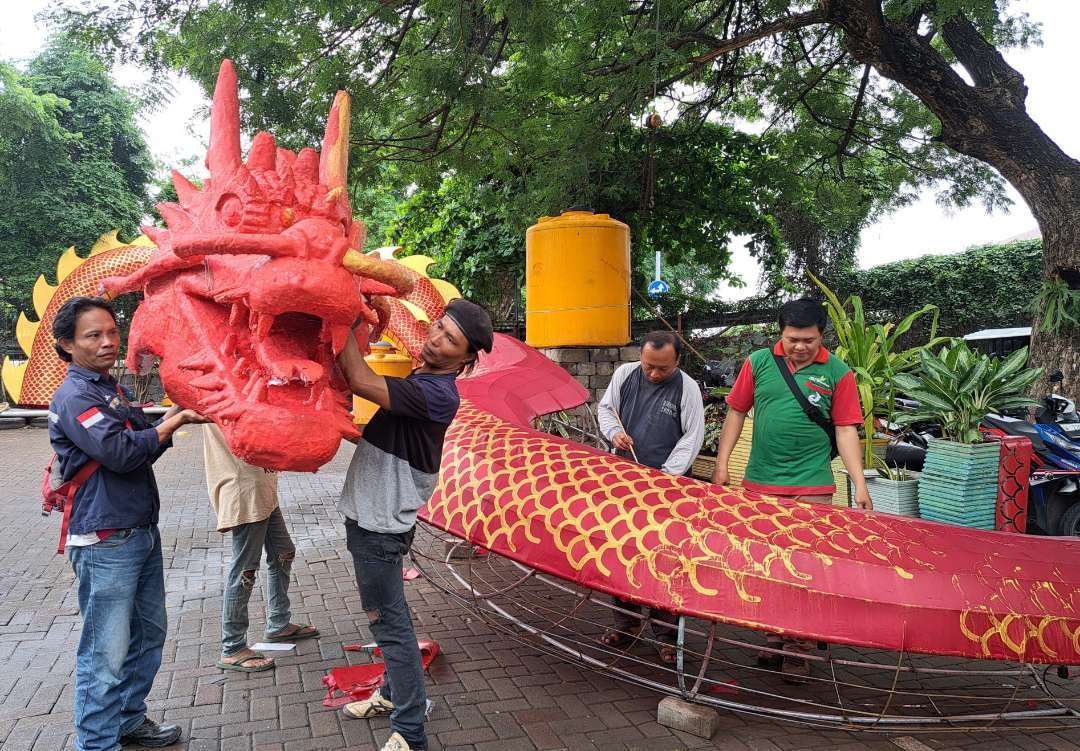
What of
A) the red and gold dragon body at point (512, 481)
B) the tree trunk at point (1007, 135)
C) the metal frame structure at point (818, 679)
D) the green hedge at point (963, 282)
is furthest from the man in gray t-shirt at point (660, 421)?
the green hedge at point (963, 282)

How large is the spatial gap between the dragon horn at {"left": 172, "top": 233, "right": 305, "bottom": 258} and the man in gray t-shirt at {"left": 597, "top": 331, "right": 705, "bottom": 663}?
7.80ft

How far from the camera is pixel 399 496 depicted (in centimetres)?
257

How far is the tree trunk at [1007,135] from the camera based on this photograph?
7.35m

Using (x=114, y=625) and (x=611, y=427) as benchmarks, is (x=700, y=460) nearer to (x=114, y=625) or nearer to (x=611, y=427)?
(x=611, y=427)

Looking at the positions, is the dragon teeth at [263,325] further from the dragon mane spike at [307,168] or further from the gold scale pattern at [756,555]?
the gold scale pattern at [756,555]

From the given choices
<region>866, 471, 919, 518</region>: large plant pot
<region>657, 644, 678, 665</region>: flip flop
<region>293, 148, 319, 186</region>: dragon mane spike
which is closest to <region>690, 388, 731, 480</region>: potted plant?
<region>866, 471, 919, 518</region>: large plant pot

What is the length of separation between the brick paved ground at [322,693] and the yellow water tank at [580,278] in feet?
11.6

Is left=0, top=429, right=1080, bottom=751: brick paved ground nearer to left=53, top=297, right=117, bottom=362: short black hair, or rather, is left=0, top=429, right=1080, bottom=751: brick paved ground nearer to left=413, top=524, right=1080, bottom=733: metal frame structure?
left=413, top=524, right=1080, bottom=733: metal frame structure

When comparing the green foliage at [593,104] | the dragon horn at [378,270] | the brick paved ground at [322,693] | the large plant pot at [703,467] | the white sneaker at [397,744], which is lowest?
the brick paved ground at [322,693]

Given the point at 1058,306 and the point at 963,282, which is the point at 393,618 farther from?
the point at 963,282

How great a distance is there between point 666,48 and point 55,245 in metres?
17.5

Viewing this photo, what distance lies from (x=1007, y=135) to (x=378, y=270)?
26.0 feet

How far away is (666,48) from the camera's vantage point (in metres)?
5.83

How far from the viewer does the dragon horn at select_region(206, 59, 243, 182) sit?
2338 mm
